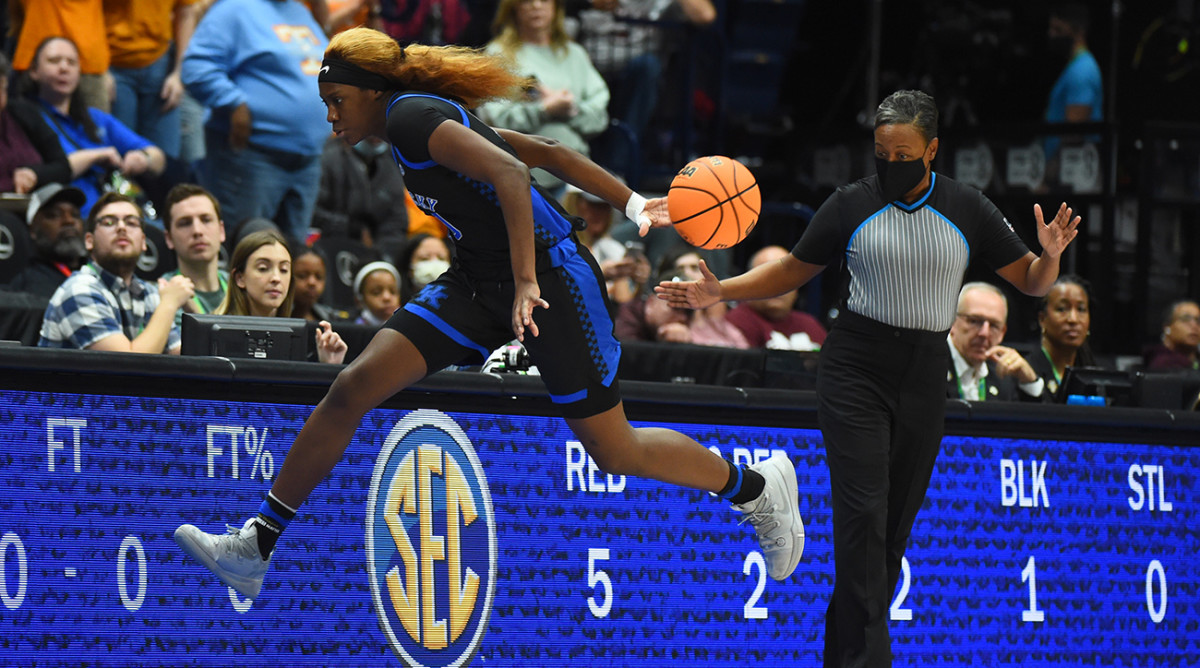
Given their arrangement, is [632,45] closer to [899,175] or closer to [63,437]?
[899,175]

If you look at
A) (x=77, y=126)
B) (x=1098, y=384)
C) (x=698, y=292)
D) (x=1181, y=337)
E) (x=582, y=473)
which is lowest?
(x=582, y=473)

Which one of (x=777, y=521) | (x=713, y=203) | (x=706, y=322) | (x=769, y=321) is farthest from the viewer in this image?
(x=769, y=321)

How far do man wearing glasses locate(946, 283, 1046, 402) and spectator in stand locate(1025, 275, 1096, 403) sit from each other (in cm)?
43

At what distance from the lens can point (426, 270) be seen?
841 cm

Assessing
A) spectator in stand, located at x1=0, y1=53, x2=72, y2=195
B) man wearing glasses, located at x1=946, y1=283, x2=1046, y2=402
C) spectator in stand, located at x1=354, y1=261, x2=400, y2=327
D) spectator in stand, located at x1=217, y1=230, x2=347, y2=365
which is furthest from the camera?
spectator in stand, located at x1=0, y1=53, x2=72, y2=195

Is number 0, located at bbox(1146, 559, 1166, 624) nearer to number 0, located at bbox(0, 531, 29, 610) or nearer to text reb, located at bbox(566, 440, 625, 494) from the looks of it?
text reb, located at bbox(566, 440, 625, 494)

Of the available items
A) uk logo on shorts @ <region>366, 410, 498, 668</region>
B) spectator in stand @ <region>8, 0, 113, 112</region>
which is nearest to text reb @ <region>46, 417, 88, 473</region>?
uk logo on shorts @ <region>366, 410, 498, 668</region>

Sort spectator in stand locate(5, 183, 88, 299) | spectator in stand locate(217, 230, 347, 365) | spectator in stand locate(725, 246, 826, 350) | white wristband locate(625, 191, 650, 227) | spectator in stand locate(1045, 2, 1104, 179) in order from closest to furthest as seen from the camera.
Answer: white wristband locate(625, 191, 650, 227) < spectator in stand locate(217, 230, 347, 365) < spectator in stand locate(5, 183, 88, 299) < spectator in stand locate(725, 246, 826, 350) < spectator in stand locate(1045, 2, 1104, 179)

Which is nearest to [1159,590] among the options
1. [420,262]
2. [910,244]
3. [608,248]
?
[910,244]

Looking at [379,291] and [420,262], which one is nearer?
[379,291]

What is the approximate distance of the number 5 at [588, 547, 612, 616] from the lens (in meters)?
5.35

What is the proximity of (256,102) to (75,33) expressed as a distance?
1.32 meters

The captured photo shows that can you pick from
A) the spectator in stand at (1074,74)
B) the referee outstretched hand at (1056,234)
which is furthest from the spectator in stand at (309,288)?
the spectator in stand at (1074,74)

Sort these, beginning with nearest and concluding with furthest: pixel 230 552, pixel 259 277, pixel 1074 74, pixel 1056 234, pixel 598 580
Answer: pixel 230 552
pixel 1056 234
pixel 598 580
pixel 259 277
pixel 1074 74
